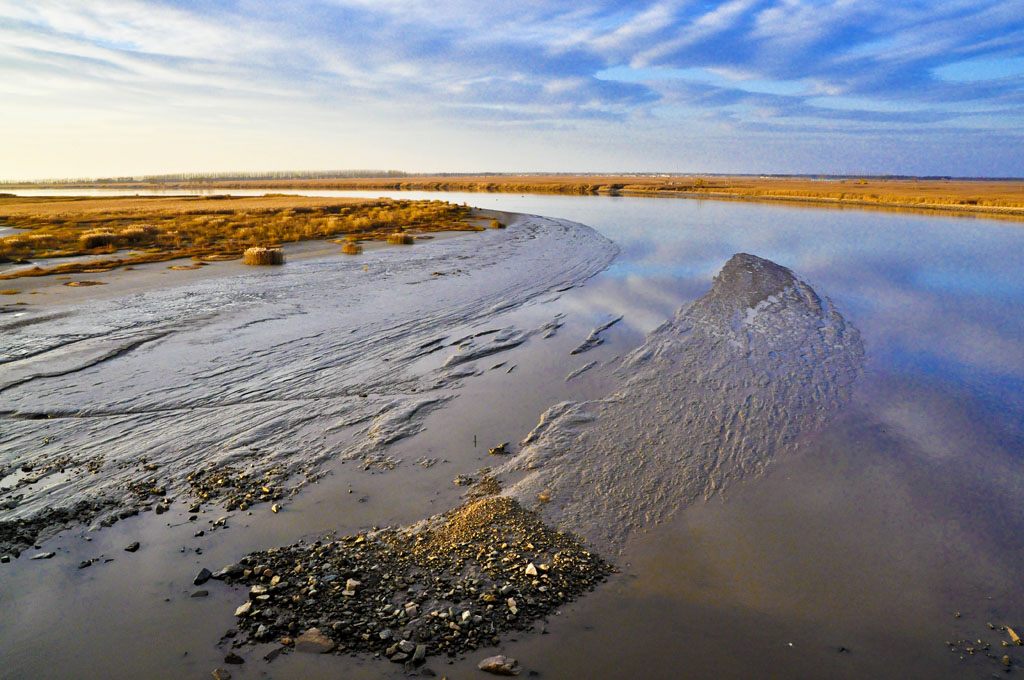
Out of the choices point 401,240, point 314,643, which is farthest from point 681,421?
point 401,240

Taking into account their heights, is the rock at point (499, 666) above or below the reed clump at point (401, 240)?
below

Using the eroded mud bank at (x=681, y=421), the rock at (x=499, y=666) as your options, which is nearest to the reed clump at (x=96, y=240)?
the eroded mud bank at (x=681, y=421)

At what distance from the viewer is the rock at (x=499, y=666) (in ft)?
12.7

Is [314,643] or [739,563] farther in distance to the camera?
[739,563]

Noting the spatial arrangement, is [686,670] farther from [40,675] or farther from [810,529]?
[40,675]

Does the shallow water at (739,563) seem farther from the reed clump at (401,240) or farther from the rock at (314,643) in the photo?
the reed clump at (401,240)

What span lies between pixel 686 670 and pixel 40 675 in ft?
15.3

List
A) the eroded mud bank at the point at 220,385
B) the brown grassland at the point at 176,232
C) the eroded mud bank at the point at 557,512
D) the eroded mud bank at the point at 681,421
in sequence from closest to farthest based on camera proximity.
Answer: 1. the eroded mud bank at the point at 557,512
2. the eroded mud bank at the point at 681,421
3. the eroded mud bank at the point at 220,385
4. the brown grassland at the point at 176,232

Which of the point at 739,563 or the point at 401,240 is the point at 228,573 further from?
the point at 401,240

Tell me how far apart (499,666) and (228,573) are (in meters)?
2.55

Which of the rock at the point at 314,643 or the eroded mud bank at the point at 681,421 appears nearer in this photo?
the rock at the point at 314,643

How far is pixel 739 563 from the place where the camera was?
5.21m

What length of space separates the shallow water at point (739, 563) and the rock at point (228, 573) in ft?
0.37

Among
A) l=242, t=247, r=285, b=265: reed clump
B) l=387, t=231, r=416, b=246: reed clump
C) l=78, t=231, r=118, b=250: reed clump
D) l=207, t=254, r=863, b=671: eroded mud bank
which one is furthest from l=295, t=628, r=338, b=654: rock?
l=78, t=231, r=118, b=250: reed clump
